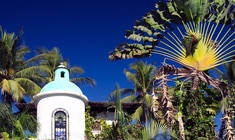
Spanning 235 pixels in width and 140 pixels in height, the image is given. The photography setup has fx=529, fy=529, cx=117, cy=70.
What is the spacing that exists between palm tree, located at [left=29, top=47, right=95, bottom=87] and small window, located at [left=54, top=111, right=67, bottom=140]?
29.7ft

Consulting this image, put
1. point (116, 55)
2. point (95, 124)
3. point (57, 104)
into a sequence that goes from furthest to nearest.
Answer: point (95, 124) < point (57, 104) < point (116, 55)

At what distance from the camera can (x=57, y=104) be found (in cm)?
2602

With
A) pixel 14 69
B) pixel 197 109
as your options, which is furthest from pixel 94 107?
pixel 197 109

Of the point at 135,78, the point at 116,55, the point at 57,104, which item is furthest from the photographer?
the point at 135,78

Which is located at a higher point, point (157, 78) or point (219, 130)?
point (157, 78)

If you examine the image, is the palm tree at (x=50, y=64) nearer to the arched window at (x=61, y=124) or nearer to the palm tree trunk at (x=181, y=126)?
the arched window at (x=61, y=124)

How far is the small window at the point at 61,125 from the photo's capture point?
85.8 ft

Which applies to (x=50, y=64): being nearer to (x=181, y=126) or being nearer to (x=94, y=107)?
(x=94, y=107)

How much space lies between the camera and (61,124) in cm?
2625

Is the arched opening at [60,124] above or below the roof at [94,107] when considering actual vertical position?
below

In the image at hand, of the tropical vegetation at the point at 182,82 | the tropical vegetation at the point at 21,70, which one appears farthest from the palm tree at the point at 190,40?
the tropical vegetation at the point at 21,70

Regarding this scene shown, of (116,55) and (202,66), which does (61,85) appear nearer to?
(116,55)

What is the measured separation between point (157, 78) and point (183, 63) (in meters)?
1.11

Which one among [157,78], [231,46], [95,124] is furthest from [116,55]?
[95,124]
